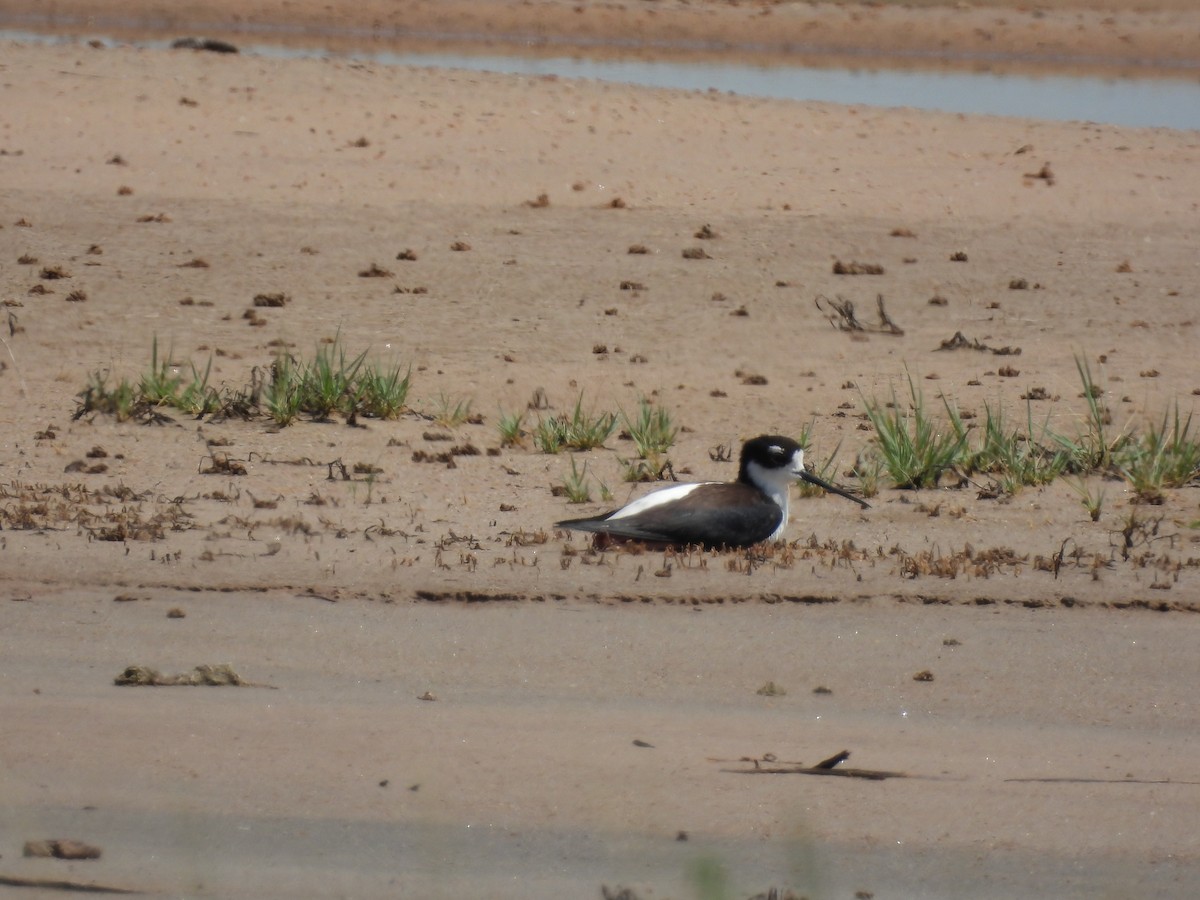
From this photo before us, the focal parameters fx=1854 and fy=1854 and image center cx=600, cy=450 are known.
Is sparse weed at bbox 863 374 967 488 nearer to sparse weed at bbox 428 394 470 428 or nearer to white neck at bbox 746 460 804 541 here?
white neck at bbox 746 460 804 541

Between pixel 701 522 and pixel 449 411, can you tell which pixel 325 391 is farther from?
pixel 701 522

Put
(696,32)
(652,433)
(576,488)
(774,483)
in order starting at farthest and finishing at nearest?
(696,32) < (652,433) < (576,488) < (774,483)

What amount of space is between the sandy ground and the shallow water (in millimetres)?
8109

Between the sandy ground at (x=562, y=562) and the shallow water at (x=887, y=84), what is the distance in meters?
8.11

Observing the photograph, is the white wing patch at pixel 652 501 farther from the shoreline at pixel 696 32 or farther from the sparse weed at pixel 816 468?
the shoreline at pixel 696 32

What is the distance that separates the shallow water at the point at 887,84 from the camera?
Result: 22.4 m

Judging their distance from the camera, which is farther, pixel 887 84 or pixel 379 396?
pixel 887 84

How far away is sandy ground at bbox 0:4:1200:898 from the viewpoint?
4023 millimetres

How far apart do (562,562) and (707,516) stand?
0.54m

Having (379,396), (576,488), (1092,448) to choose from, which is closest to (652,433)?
(576,488)

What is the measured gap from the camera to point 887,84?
87.6 feet

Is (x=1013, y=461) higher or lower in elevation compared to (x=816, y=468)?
higher

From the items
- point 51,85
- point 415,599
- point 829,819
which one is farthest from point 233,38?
point 829,819

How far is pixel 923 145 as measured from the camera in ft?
54.0
